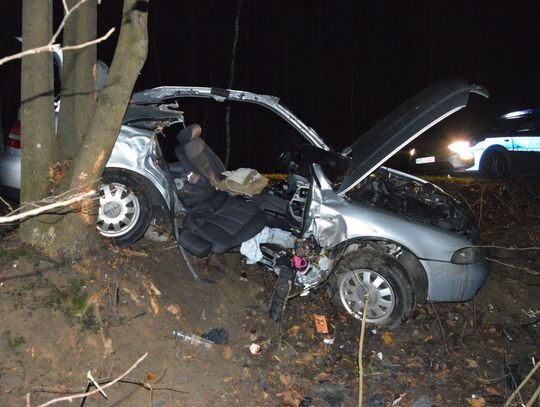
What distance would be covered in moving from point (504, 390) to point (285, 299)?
2.18 m

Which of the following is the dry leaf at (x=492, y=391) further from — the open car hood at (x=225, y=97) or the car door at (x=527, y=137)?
the car door at (x=527, y=137)

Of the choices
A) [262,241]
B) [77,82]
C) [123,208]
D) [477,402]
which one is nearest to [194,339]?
[262,241]

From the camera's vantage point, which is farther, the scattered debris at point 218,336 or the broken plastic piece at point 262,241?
the broken plastic piece at point 262,241

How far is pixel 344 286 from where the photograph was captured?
5.70 meters

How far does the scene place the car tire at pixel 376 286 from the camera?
546 cm

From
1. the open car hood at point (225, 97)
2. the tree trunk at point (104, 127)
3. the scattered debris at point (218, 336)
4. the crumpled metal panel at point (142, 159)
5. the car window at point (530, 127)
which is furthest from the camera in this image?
the car window at point (530, 127)

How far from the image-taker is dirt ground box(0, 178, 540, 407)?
415 cm

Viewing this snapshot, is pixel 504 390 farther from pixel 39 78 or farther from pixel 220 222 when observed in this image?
pixel 39 78

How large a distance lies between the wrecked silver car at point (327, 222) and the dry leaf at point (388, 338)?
11 centimetres

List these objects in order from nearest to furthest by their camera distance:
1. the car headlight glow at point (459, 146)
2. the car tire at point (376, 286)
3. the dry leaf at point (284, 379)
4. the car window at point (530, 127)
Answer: the dry leaf at point (284, 379) < the car tire at point (376, 286) < the car window at point (530, 127) < the car headlight glow at point (459, 146)

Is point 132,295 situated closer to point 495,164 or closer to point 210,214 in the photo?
point 210,214

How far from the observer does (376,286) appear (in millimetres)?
5531

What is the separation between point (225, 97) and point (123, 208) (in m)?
1.72

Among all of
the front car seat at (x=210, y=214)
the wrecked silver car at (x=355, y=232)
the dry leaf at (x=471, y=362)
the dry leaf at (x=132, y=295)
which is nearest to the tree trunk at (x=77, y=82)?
the wrecked silver car at (x=355, y=232)
